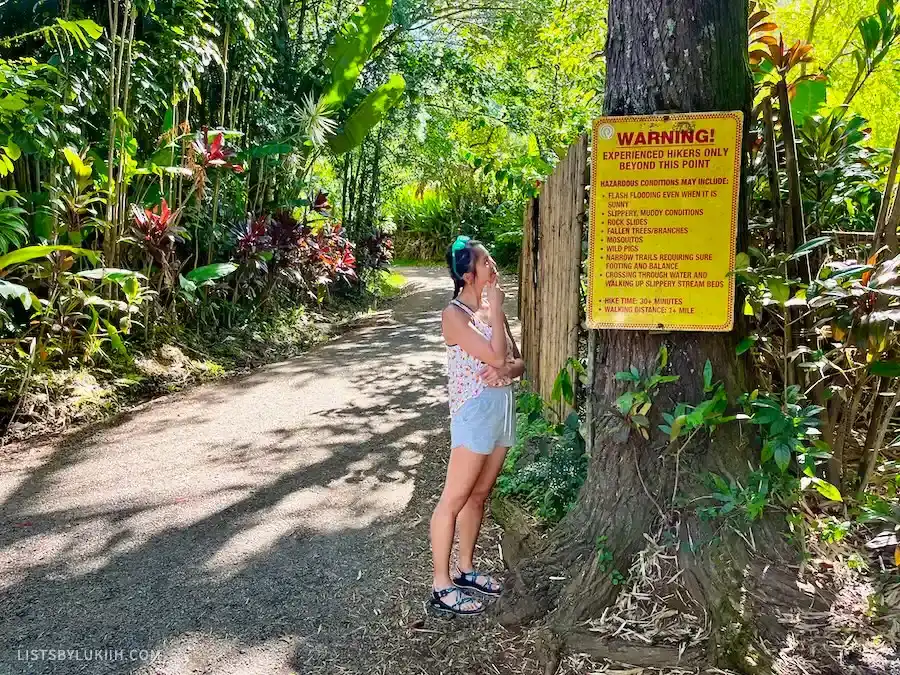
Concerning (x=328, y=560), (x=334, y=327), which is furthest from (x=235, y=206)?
(x=328, y=560)

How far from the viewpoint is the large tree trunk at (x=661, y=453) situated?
2.58 meters

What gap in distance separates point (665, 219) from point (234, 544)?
9.34 ft

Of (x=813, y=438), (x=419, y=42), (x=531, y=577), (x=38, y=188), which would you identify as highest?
(x=419, y=42)

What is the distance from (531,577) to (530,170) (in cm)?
609

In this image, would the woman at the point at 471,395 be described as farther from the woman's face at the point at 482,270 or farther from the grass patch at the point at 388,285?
the grass patch at the point at 388,285

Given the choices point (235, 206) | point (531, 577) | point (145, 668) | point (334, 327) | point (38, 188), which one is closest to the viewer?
point (145, 668)

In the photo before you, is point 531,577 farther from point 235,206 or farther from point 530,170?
point 235,206

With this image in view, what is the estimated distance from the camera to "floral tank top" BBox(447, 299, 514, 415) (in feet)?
9.71

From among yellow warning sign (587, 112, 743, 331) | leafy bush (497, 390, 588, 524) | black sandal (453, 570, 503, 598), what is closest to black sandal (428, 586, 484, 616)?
black sandal (453, 570, 503, 598)

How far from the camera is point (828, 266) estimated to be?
8.09ft

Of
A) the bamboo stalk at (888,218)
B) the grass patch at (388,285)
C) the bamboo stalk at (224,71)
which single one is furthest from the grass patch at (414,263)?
the bamboo stalk at (888,218)

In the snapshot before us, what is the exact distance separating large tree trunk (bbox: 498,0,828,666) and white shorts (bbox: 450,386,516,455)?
425 millimetres

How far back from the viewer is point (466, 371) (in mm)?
2992

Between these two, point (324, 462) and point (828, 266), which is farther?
point (324, 462)
